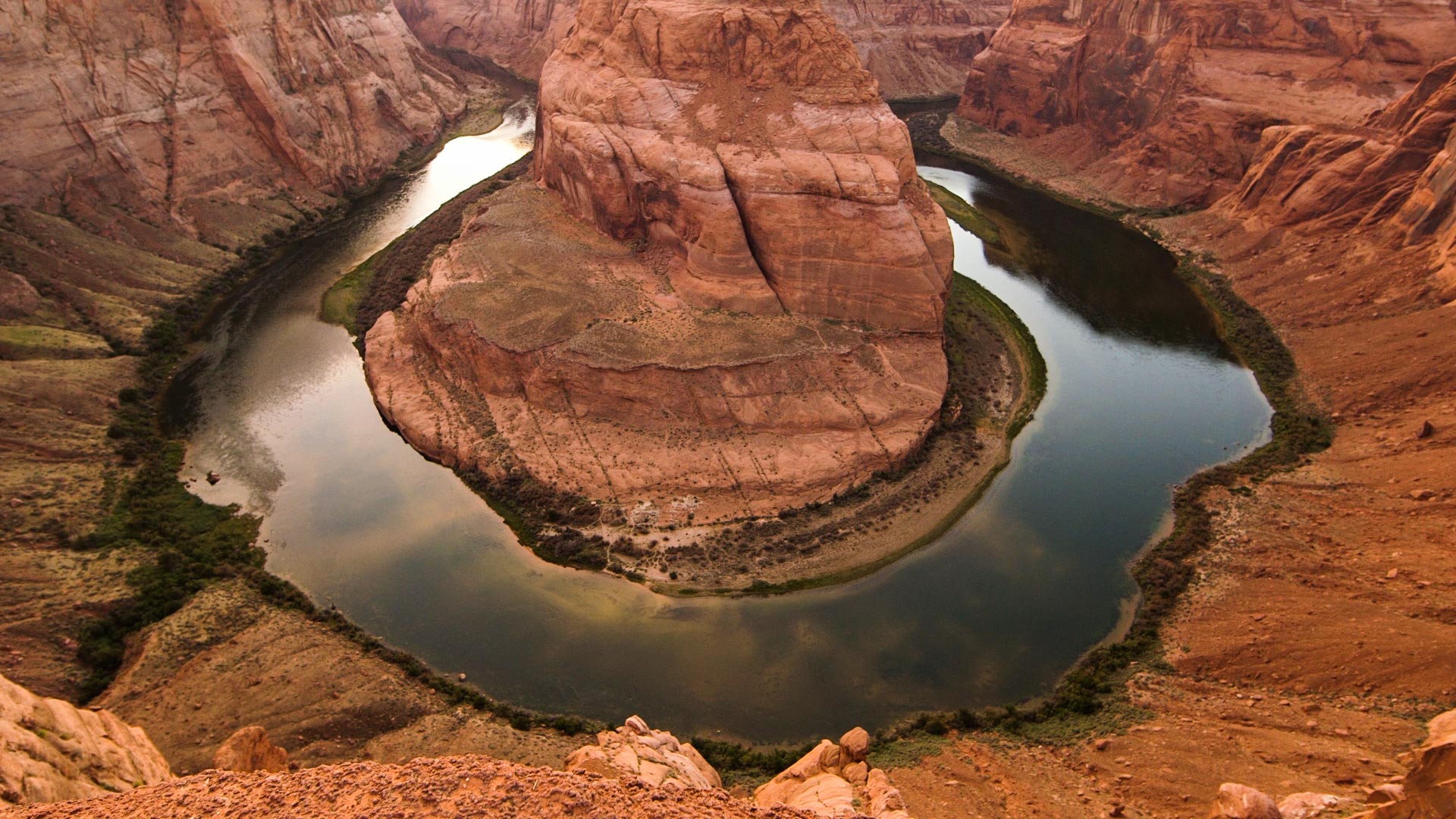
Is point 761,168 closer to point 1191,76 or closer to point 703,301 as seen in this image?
point 703,301

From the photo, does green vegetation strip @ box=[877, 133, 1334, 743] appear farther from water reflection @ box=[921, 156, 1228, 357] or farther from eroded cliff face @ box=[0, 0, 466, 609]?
eroded cliff face @ box=[0, 0, 466, 609]

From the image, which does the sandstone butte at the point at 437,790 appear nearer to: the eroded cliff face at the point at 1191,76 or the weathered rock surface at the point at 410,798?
the weathered rock surface at the point at 410,798

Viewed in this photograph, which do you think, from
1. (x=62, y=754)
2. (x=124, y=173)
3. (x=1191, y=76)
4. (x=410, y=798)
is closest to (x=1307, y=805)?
(x=410, y=798)

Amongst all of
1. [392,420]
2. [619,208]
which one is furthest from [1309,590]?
[392,420]

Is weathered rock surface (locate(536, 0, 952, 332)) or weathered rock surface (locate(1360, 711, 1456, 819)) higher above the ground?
weathered rock surface (locate(536, 0, 952, 332))

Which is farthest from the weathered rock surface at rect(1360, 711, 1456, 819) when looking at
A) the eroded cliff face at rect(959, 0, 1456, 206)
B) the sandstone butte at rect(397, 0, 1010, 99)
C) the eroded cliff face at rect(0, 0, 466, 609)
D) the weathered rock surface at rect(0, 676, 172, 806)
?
the sandstone butte at rect(397, 0, 1010, 99)

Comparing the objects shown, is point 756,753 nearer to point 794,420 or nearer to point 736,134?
point 794,420
